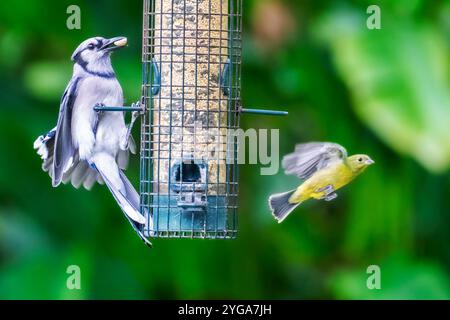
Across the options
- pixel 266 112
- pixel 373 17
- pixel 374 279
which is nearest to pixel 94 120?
pixel 266 112

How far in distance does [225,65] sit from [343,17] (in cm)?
332

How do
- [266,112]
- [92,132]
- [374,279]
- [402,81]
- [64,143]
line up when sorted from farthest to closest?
[374,279] → [402,81] → [92,132] → [64,143] → [266,112]

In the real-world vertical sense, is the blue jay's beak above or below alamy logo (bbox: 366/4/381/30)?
below

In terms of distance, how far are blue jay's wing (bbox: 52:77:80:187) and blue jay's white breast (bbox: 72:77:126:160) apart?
→ 0.04 meters

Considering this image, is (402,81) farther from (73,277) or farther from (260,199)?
(73,277)

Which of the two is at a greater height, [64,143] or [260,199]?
[64,143]

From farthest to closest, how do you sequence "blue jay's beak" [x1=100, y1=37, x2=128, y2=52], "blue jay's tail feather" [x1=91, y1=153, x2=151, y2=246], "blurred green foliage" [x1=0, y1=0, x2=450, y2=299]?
"blurred green foliage" [x1=0, y1=0, x2=450, y2=299], "blue jay's beak" [x1=100, y1=37, x2=128, y2=52], "blue jay's tail feather" [x1=91, y1=153, x2=151, y2=246]

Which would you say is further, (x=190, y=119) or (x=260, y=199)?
(x=260, y=199)

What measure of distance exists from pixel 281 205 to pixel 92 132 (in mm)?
1259

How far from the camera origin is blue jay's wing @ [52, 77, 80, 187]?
7.99 metres

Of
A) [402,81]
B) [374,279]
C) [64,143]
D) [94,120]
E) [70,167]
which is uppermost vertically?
[402,81]

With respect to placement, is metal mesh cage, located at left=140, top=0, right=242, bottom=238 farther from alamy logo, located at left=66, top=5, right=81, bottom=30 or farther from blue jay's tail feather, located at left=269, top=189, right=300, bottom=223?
alamy logo, located at left=66, top=5, right=81, bottom=30

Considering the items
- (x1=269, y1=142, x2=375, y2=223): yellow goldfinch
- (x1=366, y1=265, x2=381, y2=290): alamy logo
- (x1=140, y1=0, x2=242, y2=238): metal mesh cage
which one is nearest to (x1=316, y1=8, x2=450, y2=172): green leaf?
(x1=366, y1=265, x2=381, y2=290): alamy logo

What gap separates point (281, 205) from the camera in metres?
8.04
